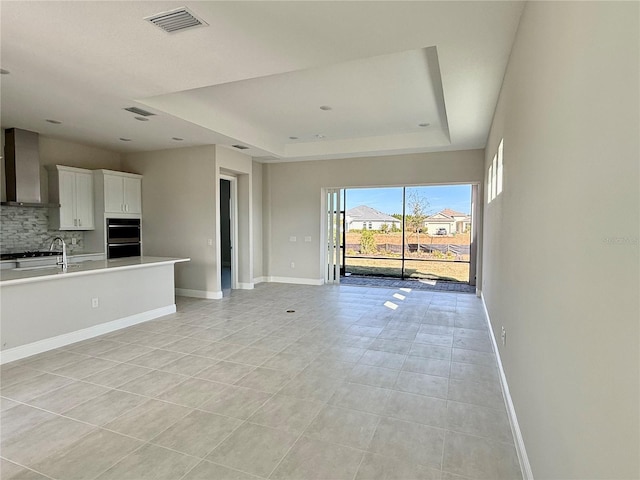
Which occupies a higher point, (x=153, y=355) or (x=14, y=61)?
(x=14, y=61)

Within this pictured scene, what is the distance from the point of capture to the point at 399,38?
109 inches

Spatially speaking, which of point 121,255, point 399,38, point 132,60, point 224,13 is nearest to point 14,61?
point 132,60

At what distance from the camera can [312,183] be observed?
8.20 m

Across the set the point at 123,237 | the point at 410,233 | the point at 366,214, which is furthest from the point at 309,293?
the point at 410,233

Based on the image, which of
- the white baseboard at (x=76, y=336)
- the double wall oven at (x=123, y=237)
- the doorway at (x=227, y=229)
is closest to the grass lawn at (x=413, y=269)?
the doorway at (x=227, y=229)

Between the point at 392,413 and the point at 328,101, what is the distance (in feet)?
12.9

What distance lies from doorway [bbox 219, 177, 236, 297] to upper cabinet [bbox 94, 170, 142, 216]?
172 centimetres

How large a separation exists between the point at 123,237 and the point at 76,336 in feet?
9.81

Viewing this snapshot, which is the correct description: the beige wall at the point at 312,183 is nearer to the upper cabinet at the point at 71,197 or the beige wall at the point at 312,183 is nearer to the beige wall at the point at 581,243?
the upper cabinet at the point at 71,197

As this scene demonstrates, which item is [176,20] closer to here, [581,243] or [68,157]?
[581,243]

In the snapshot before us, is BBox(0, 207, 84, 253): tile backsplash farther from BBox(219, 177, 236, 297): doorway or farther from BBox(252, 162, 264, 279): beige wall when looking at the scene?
BBox(252, 162, 264, 279): beige wall

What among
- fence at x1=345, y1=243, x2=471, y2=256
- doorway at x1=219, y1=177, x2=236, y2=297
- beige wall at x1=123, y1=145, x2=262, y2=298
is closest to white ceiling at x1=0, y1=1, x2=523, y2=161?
beige wall at x1=123, y1=145, x2=262, y2=298

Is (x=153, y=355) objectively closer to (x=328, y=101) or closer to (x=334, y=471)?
(x=334, y=471)

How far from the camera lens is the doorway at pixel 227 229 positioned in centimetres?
755
